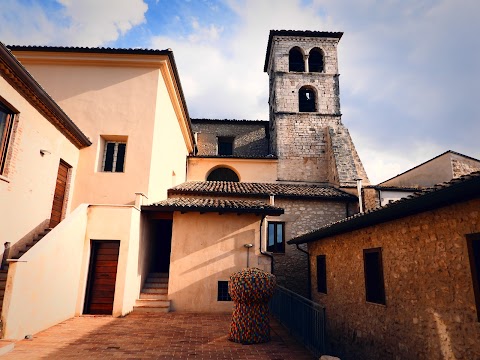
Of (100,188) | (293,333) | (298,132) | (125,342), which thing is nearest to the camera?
(125,342)

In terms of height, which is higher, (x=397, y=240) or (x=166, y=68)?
(x=166, y=68)

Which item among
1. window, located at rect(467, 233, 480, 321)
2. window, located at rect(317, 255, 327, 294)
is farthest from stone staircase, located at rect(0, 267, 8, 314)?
window, located at rect(467, 233, 480, 321)

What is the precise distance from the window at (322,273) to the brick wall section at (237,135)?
12.1m

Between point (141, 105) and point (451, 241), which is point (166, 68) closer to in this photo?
point (141, 105)

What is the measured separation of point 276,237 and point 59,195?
31.0ft

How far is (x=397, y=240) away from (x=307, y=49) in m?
18.6

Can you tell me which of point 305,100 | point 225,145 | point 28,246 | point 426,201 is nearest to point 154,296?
point 28,246

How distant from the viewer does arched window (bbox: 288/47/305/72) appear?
21.8 meters

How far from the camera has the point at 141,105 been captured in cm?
1109

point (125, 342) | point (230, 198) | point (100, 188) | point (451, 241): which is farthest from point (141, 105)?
point (451, 241)

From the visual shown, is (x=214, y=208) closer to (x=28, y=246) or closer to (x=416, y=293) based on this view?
(x=28, y=246)

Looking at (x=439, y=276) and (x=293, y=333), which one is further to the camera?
(x=293, y=333)

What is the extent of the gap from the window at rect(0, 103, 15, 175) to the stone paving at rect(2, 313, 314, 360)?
13.3ft

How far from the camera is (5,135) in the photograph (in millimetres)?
7355
